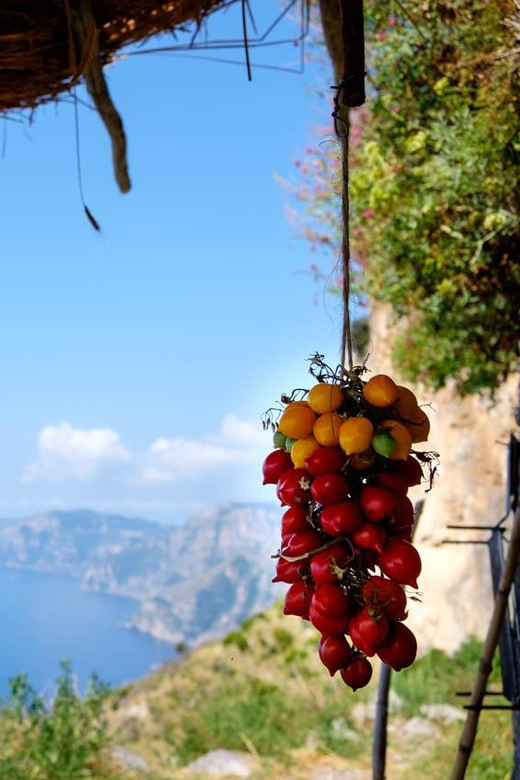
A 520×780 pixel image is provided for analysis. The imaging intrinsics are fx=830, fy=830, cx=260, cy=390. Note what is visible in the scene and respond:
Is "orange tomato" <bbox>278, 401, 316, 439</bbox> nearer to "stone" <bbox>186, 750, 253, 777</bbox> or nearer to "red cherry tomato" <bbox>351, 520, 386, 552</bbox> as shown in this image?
"red cherry tomato" <bbox>351, 520, 386, 552</bbox>

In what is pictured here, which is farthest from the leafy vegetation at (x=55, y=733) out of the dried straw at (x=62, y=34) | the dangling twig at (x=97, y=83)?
the dried straw at (x=62, y=34)

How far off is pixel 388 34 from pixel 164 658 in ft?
18.7

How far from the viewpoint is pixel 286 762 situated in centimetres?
420

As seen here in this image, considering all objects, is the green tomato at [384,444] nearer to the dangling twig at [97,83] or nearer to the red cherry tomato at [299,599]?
the red cherry tomato at [299,599]

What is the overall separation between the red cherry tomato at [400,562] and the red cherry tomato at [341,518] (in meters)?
0.04

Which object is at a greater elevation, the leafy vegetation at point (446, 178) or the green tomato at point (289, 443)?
the leafy vegetation at point (446, 178)

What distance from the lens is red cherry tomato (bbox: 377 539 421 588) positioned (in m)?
0.77

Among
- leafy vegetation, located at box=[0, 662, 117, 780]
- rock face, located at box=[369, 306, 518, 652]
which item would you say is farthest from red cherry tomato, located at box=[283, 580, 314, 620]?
rock face, located at box=[369, 306, 518, 652]

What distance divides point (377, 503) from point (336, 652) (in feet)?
0.49

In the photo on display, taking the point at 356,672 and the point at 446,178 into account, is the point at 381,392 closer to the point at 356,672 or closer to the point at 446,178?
the point at 356,672

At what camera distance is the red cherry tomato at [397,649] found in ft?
2.53

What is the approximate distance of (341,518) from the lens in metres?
Answer: 0.76

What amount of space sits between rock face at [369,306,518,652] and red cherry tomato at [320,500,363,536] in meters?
4.53

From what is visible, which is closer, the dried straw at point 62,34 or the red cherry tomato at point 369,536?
the red cherry tomato at point 369,536
